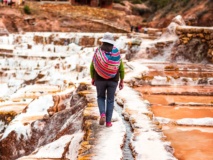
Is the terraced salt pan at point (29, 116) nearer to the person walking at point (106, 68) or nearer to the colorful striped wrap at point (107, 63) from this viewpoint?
the person walking at point (106, 68)

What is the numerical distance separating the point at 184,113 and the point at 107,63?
230 cm

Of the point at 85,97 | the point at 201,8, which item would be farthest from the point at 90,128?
the point at 201,8

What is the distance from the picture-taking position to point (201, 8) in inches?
1302

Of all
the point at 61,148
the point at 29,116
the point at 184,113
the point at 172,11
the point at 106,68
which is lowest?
the point at 29,116

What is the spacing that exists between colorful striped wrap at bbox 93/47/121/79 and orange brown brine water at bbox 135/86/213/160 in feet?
4.15

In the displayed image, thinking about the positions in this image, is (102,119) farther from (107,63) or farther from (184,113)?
(184,113)

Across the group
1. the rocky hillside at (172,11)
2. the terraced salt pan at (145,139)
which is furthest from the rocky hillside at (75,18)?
the terraced salt pan at (145,139)

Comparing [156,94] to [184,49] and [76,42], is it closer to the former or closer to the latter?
[184,49]

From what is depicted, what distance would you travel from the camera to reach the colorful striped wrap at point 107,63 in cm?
526

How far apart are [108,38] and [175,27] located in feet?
30.8

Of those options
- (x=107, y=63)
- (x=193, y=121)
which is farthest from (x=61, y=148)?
(x=193, y=121)

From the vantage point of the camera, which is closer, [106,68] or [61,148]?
[106,68]

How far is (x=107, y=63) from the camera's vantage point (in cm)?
525

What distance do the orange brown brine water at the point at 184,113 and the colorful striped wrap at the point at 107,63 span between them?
1.27 metres
